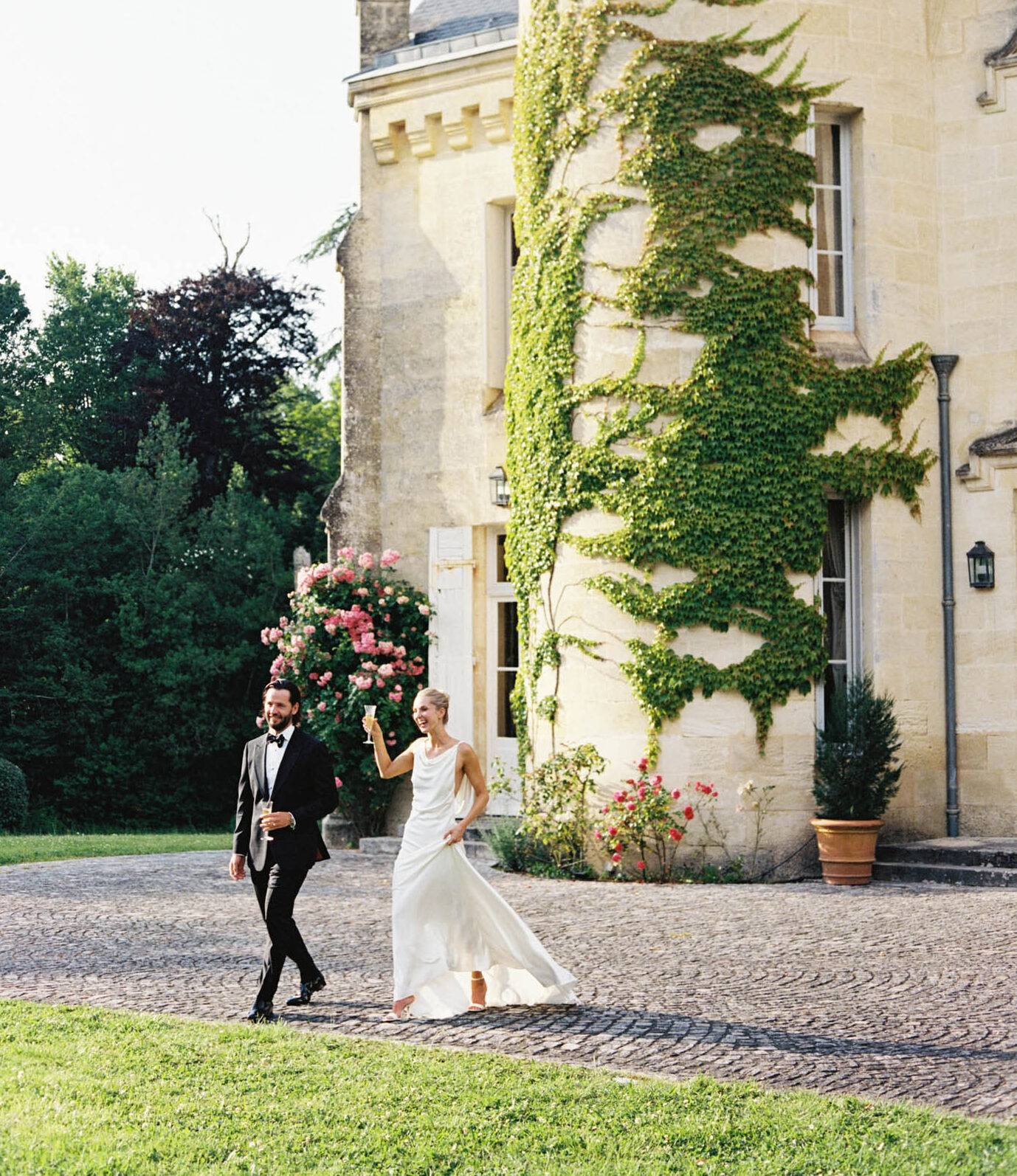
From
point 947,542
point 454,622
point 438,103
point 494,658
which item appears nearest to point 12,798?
point 454,622

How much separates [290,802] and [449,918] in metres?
0.91

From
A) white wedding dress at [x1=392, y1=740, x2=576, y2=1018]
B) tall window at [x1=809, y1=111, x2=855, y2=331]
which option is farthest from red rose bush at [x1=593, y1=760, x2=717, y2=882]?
white wedding dress at [x1=392, y1=740, x2=576, y2=1018]

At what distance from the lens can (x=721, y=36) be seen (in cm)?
1265

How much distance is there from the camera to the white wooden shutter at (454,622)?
15.1 m

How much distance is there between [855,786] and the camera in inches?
468

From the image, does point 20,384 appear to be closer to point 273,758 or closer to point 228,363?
point 228,363

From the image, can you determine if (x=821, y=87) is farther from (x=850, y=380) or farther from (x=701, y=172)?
(x=850, y=380)

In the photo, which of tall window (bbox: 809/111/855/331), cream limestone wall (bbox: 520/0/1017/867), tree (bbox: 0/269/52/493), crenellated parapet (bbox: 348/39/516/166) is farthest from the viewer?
tree (bbox: 0/269/52/493)

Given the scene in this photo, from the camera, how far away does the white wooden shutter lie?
49.5 ft

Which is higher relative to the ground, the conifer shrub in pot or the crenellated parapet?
the crenellated parapet

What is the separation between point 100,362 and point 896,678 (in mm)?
23783

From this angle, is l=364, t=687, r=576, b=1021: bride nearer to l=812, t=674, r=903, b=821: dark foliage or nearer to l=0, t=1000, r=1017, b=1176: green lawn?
l=0, t=1000, r=1017, b=1176: green lawn

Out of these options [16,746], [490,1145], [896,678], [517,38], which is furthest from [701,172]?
[16,746]

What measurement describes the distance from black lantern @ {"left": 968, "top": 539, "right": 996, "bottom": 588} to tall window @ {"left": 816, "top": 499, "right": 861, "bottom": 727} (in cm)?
98
